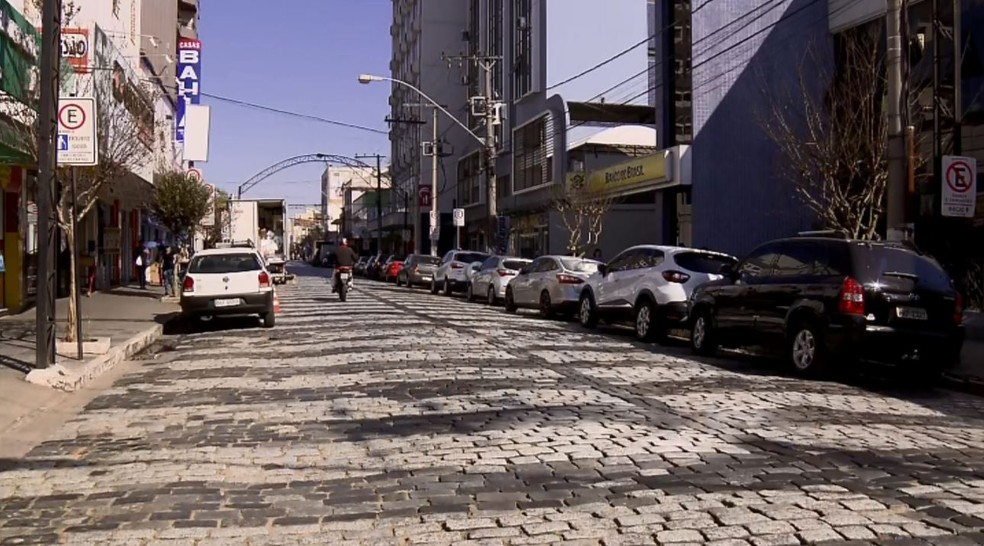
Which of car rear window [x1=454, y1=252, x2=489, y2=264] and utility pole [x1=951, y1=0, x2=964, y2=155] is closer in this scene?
utility pole [x1=951, y1=0, x2=964, y2=155]

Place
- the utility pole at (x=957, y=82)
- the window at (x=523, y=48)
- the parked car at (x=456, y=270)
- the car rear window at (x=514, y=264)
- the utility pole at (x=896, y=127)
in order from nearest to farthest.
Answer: the utility pole at (x=896, y=127) → the utility pole at (x=957, y=82) → the car rear window at (x=514, y=264) → the parked car at (x=456, y=270) → the window at (x=523, y=48)

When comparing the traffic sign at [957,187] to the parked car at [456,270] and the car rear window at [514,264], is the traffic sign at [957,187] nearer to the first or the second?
the car rear window at [514,264]

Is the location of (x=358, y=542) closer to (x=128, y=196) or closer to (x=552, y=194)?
(x=128, y=196)

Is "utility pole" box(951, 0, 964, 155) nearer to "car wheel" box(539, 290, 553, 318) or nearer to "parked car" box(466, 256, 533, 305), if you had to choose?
"car wheel" box(539, 290, 553, 318)

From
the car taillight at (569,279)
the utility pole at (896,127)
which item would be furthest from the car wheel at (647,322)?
the car taillight at (569,279)

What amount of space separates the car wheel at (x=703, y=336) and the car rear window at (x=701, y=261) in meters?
1.74

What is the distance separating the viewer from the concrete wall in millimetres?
27797

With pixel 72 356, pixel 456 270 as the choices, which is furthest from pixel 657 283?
pixel 456 270

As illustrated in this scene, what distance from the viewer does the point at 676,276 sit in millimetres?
15805

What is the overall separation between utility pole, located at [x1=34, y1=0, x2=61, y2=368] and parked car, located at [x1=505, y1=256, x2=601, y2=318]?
11652mm

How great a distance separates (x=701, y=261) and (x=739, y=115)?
48.8ft

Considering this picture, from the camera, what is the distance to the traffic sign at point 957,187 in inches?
503

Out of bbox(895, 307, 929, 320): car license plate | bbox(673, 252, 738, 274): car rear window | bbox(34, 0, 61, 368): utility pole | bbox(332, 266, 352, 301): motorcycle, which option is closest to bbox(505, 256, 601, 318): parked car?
bbox(673, 252, 738, 274): car rear window

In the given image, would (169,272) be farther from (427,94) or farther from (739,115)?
(427,94)
